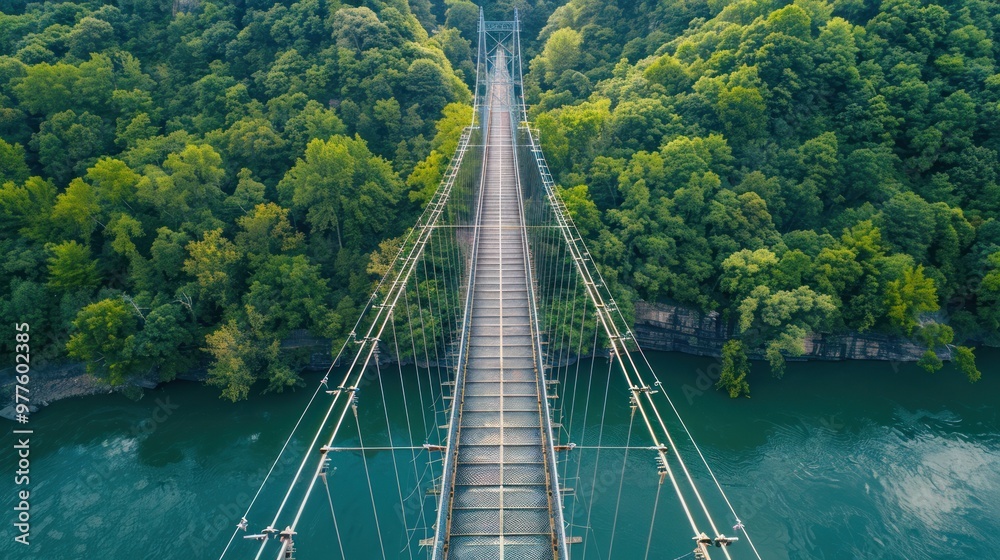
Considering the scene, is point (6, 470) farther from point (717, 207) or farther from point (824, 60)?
point (824, 60)

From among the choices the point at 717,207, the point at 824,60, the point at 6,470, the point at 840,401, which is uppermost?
the point at 824,60

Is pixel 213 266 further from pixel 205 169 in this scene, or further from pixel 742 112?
pixel 742 112

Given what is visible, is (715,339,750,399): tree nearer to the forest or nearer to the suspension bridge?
the forest

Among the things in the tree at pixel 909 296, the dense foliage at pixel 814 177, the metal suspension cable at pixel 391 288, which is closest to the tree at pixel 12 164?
the metal suspension cable at pixel 391 288

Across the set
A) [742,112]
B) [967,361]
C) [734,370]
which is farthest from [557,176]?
[967,361]

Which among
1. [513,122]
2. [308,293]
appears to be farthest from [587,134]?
[308,293]

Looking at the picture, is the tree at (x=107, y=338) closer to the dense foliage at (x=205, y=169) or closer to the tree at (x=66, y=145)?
the dense foliage at (x=205, y=169)

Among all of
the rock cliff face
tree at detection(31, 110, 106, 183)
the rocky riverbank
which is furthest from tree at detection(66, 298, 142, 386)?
the rock cliff face
